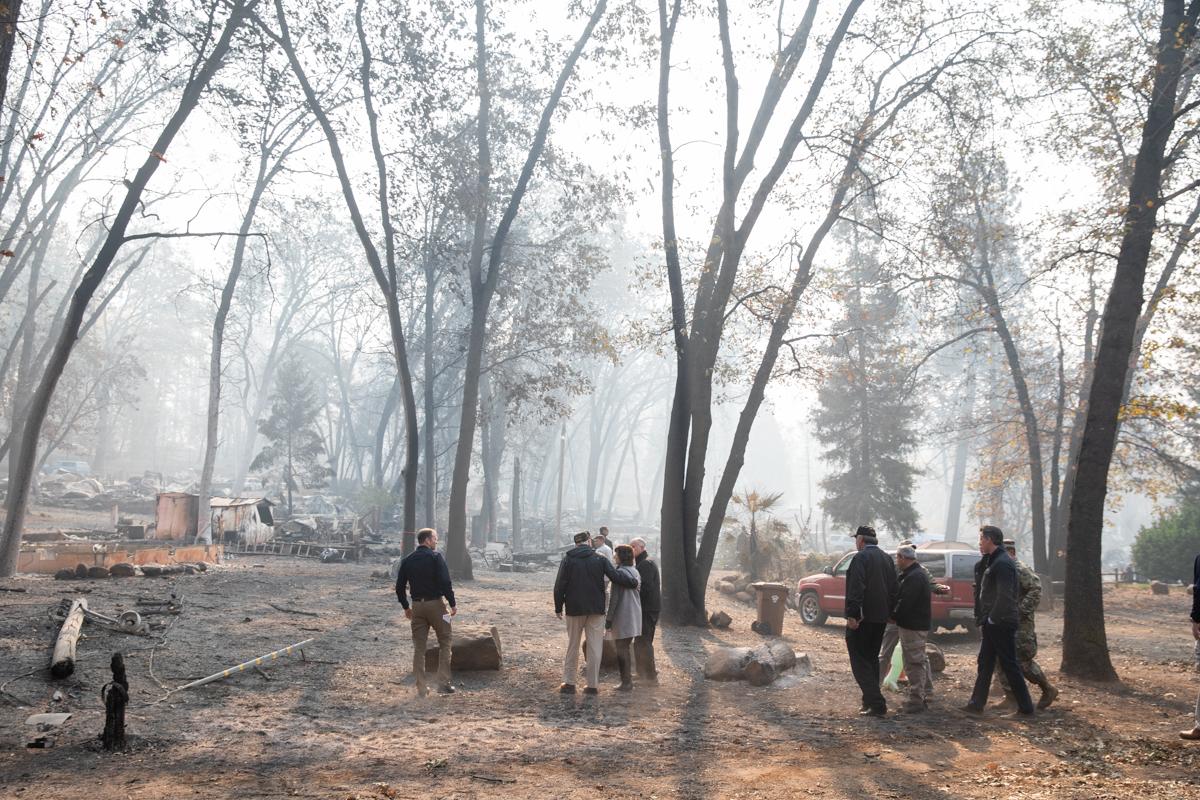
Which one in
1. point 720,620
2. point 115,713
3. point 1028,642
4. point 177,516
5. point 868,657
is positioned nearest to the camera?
point 115,713

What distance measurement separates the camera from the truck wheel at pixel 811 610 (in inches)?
740

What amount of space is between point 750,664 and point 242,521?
83.4ft

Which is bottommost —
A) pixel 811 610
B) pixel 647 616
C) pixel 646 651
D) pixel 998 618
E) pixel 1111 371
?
pixel 811 610

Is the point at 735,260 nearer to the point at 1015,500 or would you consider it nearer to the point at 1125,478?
the point at 1125,478

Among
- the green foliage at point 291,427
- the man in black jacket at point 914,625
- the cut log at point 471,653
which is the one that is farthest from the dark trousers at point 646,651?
the green foliage at point 291,427

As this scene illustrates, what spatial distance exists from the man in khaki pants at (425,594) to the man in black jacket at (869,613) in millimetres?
4128

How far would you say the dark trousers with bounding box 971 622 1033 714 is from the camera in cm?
866

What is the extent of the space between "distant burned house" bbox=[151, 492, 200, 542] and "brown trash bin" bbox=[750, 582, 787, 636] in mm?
20880

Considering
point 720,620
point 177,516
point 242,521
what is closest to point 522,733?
point 720,620

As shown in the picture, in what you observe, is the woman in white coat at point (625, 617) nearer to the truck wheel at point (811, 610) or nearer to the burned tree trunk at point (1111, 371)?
the burned tree trunk at point (1111, 371)

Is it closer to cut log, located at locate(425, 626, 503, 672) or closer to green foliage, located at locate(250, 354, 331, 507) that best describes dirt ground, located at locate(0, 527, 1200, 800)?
cut log, located at locate(425, 626, 503, 672)

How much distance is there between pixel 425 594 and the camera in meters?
9.49

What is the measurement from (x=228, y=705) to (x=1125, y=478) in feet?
83.6

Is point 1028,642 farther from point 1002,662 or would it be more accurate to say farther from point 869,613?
point 869,613
